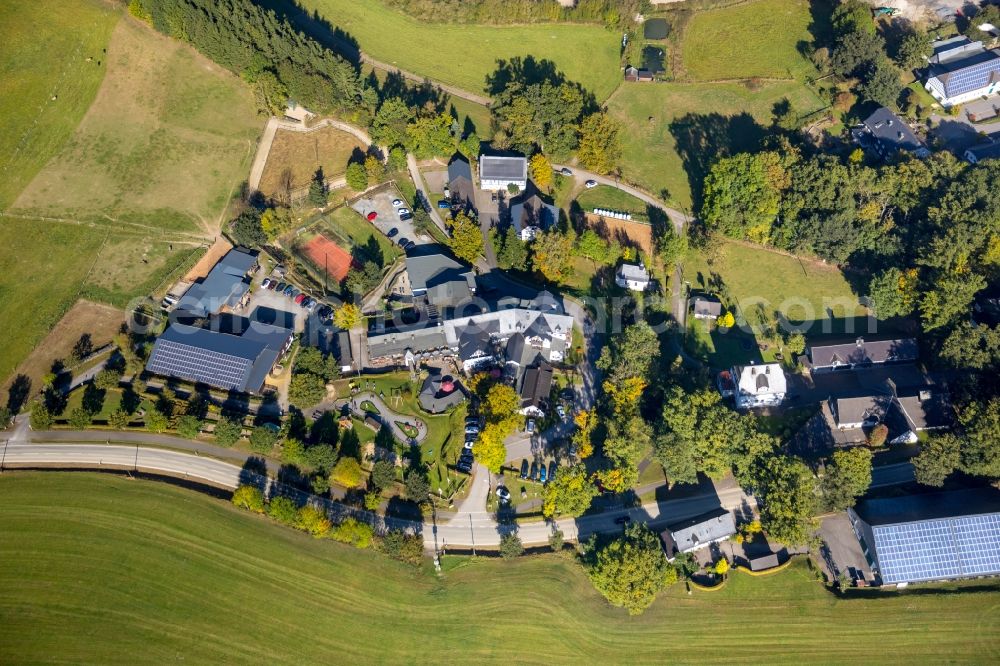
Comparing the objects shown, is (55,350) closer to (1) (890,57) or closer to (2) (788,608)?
(2) (788,608)

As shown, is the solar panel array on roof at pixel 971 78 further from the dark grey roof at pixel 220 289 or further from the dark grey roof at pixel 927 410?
the dark grey roof at pixel 220 289

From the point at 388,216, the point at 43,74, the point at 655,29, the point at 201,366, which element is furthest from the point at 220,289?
the point at 655,29

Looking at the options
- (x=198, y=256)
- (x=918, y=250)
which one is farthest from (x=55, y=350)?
(x=918, y=250)

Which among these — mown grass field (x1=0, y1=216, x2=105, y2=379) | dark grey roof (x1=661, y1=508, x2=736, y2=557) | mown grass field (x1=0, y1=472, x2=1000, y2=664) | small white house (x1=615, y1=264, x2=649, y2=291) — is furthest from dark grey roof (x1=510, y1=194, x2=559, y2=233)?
mown grass field (x1=0, y1=216, x2=105, y2=379)

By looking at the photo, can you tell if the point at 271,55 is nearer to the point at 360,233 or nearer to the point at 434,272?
the point at 360,233

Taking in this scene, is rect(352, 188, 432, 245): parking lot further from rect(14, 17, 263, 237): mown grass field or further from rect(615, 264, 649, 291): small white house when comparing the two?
rect(615, 264, 649, 291): small white house

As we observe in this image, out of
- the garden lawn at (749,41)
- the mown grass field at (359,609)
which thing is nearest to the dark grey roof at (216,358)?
the mown grass field at (359,609)
